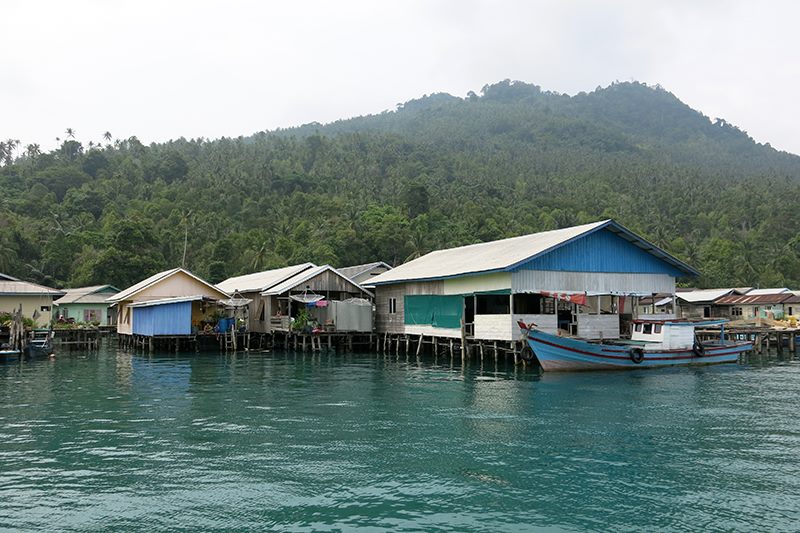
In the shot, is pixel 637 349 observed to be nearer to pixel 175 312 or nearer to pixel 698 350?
pixel 698 350

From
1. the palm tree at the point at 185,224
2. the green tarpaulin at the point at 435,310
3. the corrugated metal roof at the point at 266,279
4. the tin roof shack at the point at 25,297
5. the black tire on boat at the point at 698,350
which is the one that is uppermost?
the palm tree at the point at 185,224

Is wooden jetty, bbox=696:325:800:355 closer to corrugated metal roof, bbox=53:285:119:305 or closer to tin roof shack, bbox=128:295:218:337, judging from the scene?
tin roof shack, bbox=128:295:218:337

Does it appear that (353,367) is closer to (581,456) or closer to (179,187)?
(581,456)

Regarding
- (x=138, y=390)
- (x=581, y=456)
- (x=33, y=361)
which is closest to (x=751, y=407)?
(x=581, y=456)

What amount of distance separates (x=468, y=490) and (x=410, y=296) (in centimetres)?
2536

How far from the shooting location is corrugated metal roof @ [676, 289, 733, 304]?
53469 mm

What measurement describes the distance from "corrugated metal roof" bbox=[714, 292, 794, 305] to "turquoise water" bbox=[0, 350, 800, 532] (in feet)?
98.4

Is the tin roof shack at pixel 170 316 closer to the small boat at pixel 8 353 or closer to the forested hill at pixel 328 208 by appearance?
the small boat at pixel 8 353

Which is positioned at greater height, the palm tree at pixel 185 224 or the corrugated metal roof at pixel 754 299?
the palm tree at pixel 185 224

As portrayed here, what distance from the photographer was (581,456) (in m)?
12.6

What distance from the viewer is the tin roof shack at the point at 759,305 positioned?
162ft

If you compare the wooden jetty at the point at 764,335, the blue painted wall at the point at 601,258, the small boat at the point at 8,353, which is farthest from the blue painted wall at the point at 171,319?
the wooden jetty at the point at 764,335

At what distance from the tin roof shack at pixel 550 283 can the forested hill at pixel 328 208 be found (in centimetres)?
3292

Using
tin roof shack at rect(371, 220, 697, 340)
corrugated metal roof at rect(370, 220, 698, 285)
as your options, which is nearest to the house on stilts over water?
A: corrugated metal roof at rect(370, 220, 698, 285)
